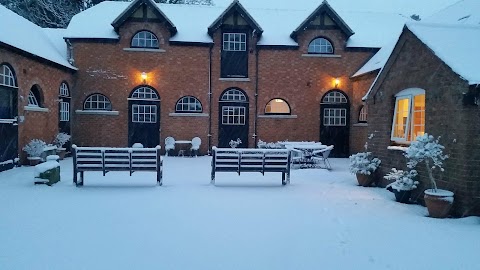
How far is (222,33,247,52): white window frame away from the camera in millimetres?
18828

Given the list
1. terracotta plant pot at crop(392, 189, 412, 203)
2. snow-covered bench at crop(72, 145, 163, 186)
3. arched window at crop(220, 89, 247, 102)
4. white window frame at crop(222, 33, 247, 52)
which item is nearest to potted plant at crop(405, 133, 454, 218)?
terracotta plant pot at crop(392, 189, 412, 203)

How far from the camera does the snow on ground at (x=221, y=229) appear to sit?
4.70m

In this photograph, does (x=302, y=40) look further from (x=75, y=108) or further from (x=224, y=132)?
(x=75, y=108)

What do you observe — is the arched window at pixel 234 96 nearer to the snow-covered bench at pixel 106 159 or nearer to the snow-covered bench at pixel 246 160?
the snow-covered bench at pixel 246 160

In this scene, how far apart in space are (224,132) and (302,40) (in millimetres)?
5980

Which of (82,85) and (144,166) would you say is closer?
(144,166)

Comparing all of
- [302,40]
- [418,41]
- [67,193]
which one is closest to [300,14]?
[302,40]

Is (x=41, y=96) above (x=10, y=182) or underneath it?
above

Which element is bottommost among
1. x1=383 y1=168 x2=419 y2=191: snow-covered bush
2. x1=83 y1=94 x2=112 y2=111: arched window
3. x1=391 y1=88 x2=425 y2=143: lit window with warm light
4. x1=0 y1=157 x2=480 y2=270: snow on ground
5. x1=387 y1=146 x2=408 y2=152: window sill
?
x1=0 y1=157 x2=480 y2=270: snow on ground

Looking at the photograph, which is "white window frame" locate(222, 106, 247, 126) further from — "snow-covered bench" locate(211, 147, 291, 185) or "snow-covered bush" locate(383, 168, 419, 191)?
"snow-covered bush" locate(383, 168, 419, 191)

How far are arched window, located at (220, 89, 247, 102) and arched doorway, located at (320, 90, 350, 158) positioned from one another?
13.0 feet

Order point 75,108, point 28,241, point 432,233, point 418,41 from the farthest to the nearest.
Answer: point 75,108
point 418,41
point 432,233
point 28,241

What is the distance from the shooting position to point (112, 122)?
1841 cm

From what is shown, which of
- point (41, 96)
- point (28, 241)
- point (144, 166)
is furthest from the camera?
point (41, 96)
